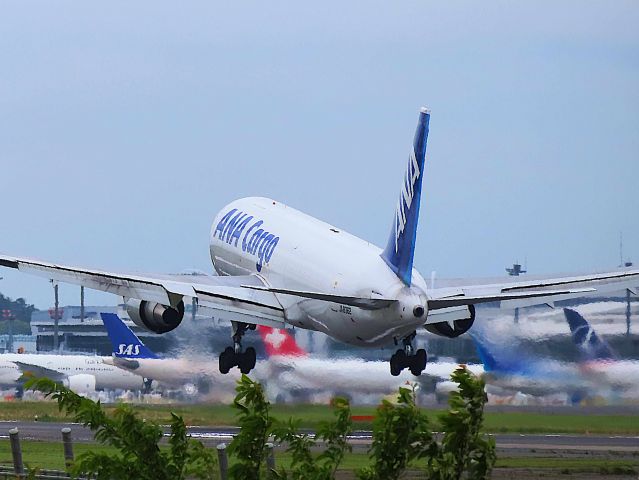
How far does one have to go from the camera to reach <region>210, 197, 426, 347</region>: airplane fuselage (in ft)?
165

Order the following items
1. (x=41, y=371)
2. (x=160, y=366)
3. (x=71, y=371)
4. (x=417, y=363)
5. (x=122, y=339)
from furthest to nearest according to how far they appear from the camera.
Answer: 1. (x=41, y=371)
2. (x=71, y=371)
3. (x=122, y=339)
4. (x=160, y=366)
5. (x=417, y=363)

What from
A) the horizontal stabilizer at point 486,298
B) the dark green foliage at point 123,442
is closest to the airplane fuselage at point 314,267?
the horizontal stabilizer at point 486,298

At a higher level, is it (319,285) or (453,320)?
(319,285)

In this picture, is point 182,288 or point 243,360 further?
point 243,360

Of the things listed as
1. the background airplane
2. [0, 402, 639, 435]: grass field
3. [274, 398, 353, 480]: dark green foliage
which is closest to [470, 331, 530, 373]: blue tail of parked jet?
[0, 402, 639, 435]: grass field

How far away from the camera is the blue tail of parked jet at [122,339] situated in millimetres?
91463

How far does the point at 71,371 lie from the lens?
333ft

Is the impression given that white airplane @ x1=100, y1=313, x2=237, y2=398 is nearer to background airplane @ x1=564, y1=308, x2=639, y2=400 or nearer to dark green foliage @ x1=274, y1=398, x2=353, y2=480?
background airplane @ x1=564, y1=308, x2=639, y2=400

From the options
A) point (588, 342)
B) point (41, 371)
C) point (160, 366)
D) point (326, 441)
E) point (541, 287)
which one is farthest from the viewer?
point (41, 371)

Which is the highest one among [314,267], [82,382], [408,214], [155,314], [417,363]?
[408,214]

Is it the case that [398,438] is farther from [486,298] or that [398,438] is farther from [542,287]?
[542,287]

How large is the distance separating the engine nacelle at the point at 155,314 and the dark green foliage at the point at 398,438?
34.8 m

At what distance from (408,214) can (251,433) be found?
3048 centimetres

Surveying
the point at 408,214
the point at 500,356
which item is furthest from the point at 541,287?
the point at 408,214
